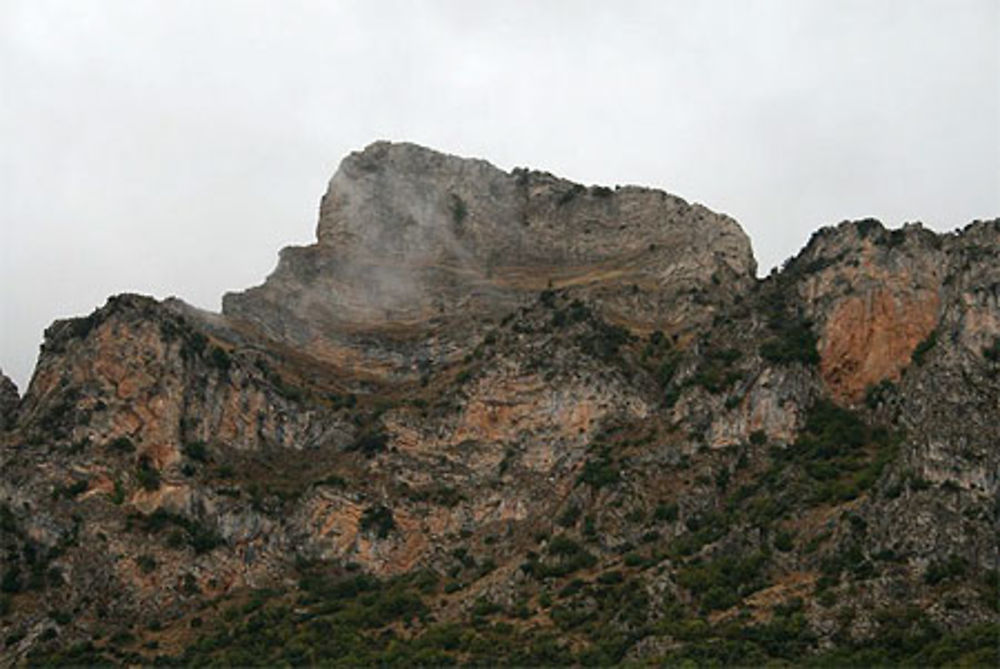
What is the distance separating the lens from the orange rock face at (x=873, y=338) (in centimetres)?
9312

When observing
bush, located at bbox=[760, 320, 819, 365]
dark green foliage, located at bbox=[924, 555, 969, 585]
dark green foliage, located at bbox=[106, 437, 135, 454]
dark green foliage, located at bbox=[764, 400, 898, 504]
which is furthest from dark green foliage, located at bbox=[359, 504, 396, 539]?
dark green foliage, located at bbox=[924, 555, 969, 585]

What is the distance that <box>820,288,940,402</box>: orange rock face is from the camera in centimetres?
9312

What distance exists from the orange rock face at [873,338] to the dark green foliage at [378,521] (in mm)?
28786

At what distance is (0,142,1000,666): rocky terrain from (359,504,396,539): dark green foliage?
0.19m

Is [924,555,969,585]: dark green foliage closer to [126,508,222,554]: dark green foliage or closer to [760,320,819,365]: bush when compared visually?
Answer: [760,320,819,365]: bush

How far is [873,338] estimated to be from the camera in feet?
308

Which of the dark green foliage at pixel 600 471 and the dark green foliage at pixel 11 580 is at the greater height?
the dark green foliage at pixel 600 471

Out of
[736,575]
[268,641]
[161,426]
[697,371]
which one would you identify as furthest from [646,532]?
[161,426]

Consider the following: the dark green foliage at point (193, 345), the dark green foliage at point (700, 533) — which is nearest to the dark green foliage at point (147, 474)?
the dark green foliage at point (193, 345)

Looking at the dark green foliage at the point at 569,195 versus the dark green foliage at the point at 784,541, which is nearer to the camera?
the dark green foliage at the point at 784,541

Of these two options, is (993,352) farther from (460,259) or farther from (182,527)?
(460,259)

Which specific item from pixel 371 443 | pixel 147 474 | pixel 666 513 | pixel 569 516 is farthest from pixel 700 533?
pixel 147 474

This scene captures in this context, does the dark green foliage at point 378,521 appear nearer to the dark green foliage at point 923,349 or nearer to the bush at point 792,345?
the bush at point 792,345

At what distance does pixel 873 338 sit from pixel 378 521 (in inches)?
1307
